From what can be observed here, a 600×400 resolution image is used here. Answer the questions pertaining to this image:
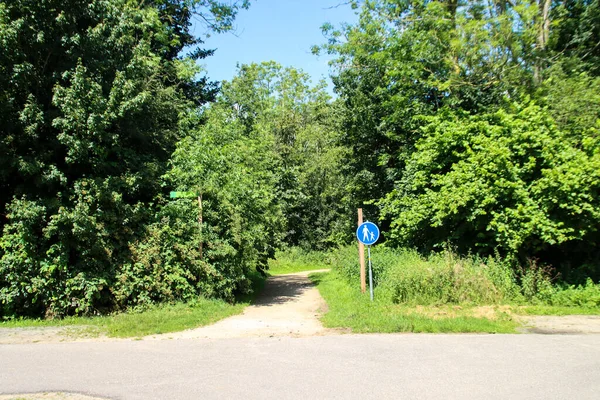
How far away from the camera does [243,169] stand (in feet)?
49.1

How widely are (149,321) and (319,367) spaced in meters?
5.35

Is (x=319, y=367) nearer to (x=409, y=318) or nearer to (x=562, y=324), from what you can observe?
(x=409, y=318)

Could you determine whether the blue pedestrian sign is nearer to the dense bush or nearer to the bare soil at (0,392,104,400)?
the dense bush

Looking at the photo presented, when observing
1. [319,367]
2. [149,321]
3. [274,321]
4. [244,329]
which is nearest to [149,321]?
[149,321]

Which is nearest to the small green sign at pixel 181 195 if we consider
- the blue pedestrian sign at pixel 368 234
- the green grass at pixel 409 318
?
the blue pedestrian sign at pixel 368 234

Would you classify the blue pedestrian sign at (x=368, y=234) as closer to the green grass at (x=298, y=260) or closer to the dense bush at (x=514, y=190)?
the dense bush at (x=514, y=190)

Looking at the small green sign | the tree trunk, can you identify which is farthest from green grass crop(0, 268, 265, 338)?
the tree trunk

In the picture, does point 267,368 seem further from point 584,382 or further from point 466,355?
point 584,382

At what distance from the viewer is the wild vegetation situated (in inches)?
438

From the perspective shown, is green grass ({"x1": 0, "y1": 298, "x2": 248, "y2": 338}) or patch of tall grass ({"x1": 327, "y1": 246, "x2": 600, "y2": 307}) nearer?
green grass ({"x1": 0, "y1": 298, "x2": 248, "y2": 338})

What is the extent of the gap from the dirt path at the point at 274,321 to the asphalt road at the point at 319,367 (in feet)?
2.21

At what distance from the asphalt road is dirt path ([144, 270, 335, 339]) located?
0.67 m

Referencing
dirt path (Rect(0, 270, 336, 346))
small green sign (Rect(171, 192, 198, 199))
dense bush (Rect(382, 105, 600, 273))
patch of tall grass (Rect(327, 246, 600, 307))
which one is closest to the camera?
dirt path (Rect(0, 270, 336, 346))

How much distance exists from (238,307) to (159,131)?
21.9ft
